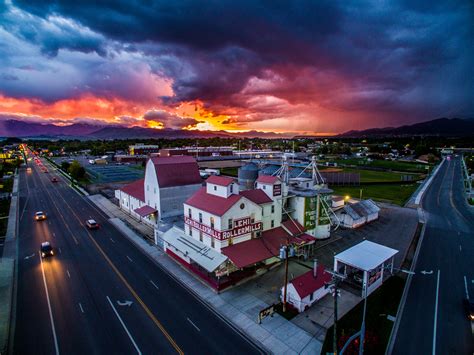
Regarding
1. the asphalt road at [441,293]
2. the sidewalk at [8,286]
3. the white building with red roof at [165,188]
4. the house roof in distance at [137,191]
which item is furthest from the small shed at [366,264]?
the house roof in distance at [137,191]

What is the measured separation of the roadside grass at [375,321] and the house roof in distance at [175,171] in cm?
3794

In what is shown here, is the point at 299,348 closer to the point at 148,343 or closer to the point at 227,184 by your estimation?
the point at 148,343

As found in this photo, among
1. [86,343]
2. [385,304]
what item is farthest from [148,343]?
[385,304]

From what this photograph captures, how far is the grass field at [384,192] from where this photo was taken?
7631 centimetres

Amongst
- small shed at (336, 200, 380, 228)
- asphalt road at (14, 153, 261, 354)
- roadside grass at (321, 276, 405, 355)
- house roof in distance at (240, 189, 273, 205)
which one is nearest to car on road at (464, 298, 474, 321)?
roadside grass at (321, 276, 405, 355)

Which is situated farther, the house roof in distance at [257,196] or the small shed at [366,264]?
the house roof in distance at [257,196]

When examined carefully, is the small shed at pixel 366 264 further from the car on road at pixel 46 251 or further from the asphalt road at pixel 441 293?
the car on road at pixel 46 251

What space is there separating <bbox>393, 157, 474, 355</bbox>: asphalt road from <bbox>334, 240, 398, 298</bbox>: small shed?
12.5 feet

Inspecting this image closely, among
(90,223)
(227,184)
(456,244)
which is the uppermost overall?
(227,184)

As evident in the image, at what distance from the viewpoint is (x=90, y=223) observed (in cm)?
5028

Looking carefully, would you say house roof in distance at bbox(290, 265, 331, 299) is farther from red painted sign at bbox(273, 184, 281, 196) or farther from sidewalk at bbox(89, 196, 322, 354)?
red painted sign at bbox(273, 184, 281, 196)

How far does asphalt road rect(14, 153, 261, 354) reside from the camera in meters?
22.4

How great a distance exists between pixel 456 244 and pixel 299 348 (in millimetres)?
40340

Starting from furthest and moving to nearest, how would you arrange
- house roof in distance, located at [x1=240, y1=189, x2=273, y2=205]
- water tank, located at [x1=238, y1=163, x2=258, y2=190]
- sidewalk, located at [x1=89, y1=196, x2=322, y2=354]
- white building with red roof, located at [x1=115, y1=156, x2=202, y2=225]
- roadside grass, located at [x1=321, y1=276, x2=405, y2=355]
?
water tank, located at [x1=238, y1=163, x2=258, y2=190] → white building with red roof, located at [x1=115, y1=156, x2=202, y2=225] → house roof in distance, located at [x1=240, y1=189, x2=273, y2=205] → sidewalk, located at [x1=89, y1=196, x2=322, y2=354] → roadside grass, located at [x1=321, y1=276, x2=405, y2=355]
